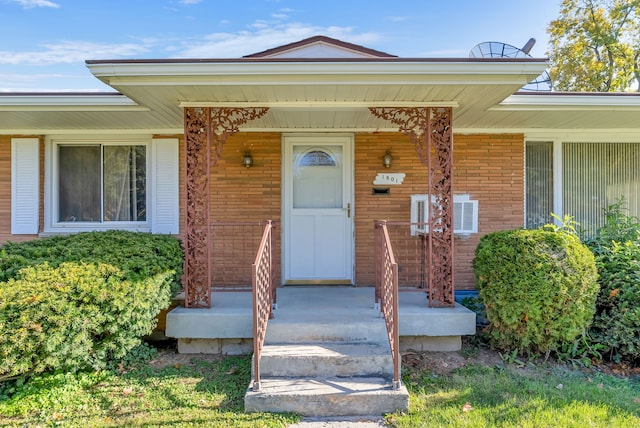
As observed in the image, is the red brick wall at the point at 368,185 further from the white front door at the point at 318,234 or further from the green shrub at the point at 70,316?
the green shrub at the point at 70,316

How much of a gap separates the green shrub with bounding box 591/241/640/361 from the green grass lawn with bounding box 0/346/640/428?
363mm

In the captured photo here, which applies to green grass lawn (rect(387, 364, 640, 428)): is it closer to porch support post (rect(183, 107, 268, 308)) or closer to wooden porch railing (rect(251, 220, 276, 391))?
wooden porch railing (rect(251, 220, 276, 391))

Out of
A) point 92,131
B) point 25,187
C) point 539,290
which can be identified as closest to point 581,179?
point 539,290

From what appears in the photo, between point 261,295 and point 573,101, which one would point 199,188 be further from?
point 573,101

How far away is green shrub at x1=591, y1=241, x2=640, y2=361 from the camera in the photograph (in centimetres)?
372

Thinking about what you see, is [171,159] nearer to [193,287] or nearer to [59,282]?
[193,287]

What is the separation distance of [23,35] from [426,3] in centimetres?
1142

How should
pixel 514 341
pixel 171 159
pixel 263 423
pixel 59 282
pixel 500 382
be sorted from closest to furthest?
pixel 263 423 → pixel 59 282 → pixel 500 382 → pixel 514 341 → pixel 171 159

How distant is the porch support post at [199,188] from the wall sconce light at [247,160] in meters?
1.21

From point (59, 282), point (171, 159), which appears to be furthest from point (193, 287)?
point (171, 159)

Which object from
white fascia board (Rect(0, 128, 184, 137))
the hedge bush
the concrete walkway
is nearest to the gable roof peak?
white fascia board (Rect(0, 128, 184, 137))

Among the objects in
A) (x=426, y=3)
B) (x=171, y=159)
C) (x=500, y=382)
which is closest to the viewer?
(x=500, y=382)

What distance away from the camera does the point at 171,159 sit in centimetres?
551

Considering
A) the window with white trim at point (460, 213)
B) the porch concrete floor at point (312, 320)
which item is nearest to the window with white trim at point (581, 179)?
the window with white trim at point (460, 213)
